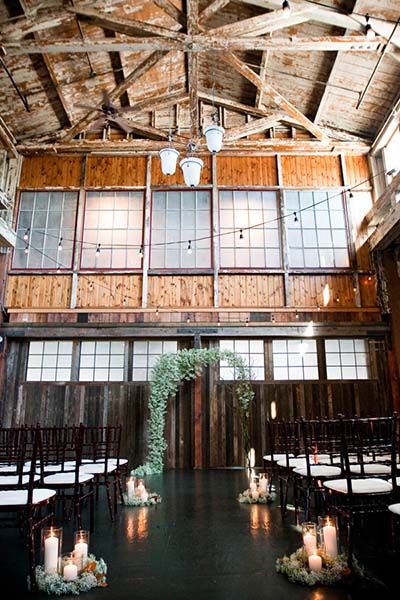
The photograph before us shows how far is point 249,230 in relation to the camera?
933 centimetres

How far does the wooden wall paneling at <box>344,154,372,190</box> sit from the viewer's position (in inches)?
378

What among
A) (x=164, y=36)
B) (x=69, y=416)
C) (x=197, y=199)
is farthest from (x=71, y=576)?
(x=197, y=199)

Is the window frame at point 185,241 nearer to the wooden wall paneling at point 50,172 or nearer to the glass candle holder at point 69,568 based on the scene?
the wooden wall paneling at point 50,172

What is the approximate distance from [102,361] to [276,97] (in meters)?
6.14

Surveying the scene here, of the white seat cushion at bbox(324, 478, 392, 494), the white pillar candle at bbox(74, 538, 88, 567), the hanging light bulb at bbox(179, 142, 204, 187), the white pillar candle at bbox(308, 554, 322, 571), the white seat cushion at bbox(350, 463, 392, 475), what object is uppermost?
the hanging light bulb at bbox(179, 142, 204, 187)

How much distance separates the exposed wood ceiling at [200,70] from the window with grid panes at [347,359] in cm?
420

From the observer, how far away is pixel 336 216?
9.48 m

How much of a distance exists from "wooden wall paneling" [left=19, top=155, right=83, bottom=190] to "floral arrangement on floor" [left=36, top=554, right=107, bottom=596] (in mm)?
8279

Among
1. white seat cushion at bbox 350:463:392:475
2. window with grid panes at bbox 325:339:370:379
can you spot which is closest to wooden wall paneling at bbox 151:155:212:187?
window with grid panes at bbox 325:339:370:379

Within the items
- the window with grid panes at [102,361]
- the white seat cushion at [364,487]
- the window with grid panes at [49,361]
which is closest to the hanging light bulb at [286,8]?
the window with grid panes at [102,361]

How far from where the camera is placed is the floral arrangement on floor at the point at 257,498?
478 cm

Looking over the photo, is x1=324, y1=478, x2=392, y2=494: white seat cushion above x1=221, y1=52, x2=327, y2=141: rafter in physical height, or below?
below

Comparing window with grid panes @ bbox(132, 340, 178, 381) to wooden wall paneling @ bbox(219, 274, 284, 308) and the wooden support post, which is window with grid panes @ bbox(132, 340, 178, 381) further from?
wooden wall paneling @ bbox(219, 274, 284, 308)

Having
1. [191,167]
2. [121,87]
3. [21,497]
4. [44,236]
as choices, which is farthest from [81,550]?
[44,236]
